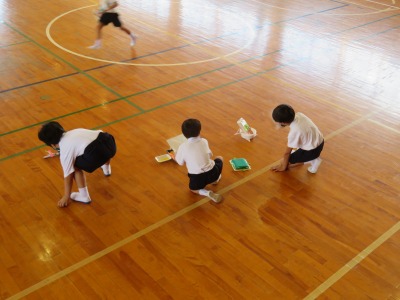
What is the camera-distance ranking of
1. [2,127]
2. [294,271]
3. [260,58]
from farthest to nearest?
[260,58]
[2,127]
[294,271]

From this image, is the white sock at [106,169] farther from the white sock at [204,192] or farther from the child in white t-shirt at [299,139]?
the child in white t-shirt at [299,139]

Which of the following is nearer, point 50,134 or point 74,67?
point 50,134

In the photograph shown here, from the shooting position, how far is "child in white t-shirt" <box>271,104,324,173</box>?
3479 mm

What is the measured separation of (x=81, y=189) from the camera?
10.8 feet

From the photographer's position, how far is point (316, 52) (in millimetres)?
6750

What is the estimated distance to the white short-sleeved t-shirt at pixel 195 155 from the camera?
3.29 metres

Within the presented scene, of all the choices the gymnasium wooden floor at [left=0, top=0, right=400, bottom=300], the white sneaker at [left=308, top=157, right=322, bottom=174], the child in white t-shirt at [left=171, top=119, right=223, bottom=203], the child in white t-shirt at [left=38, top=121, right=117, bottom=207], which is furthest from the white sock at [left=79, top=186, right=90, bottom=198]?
the white sneaker at [left=308, top=157, right=322, bottom=174]

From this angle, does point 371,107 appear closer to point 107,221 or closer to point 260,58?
point 260,58

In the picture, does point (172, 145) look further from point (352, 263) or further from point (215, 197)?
point (352, 263)

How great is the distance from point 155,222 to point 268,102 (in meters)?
2.58

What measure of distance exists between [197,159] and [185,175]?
1.66 ft

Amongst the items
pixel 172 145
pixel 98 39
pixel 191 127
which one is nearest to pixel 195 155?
pixel 191 127

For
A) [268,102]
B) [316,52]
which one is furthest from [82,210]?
[316,52]

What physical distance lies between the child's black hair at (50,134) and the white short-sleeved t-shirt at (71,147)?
62 mm
